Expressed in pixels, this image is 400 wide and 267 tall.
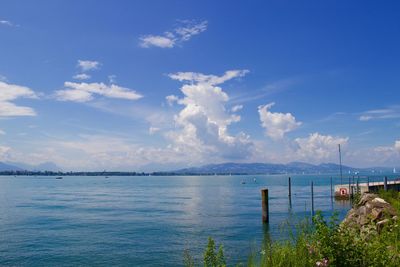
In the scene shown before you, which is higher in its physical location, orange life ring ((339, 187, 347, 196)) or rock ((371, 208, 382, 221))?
rock ((371, 208, 382, 221))

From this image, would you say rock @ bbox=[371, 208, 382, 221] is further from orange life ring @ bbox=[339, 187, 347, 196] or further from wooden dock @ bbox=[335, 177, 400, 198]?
orange life ring @ bbox=[339, 187, 347, 196]

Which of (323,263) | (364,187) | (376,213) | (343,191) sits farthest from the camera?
(343,191)

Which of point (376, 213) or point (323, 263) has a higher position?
point (323, 263)

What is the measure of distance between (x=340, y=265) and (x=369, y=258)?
0.75 metres

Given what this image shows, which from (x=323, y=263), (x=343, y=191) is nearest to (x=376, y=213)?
(x=323, y=263)

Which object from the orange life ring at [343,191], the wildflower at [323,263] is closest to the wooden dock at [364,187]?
the orange life ring at [343,191]

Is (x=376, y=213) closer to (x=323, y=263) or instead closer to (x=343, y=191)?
(x=323, y=263)

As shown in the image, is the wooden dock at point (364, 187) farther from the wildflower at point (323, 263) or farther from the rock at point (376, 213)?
the wildflower at point (323, 263)

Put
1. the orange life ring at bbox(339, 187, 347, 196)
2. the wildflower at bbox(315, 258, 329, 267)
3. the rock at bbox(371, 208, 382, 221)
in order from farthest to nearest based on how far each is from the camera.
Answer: the orange life ring at bbox(339, 187, 347, 196) → the rock at bbox(371, 208, 382, 221) → the wildflower at bbox(315, 258, 329, 267)

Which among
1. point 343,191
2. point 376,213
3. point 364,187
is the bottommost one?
point 343,191

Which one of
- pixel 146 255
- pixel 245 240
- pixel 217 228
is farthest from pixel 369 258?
pixel 217 228

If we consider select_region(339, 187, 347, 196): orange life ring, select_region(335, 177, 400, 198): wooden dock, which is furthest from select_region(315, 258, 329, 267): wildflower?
select_region(339, 187, 347, 196): orange life ring

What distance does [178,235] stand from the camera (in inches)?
1293

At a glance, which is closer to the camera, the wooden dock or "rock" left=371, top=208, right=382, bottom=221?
"rock" left=371, top=208, right=382, bottom=221
